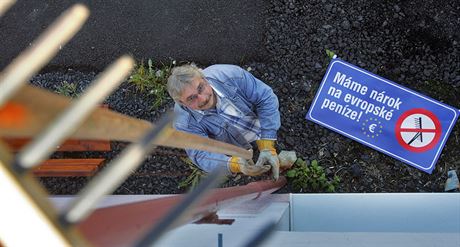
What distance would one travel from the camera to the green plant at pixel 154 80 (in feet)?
9.43

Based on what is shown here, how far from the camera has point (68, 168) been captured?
2.76m

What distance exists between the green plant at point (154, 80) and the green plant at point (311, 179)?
78 cm

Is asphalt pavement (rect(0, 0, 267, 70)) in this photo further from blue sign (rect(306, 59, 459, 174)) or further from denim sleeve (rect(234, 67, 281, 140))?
denim sleeve (rect(234, 67, 281, 140))

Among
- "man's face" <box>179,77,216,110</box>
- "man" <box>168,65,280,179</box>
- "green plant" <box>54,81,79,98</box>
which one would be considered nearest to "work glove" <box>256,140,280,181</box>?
"man" <box>168,65,280,179</box>

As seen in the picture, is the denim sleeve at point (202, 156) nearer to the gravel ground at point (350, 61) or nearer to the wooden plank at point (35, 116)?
the gravel ground at point (350, 61)

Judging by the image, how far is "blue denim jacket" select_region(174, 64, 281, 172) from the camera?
82.6 inches

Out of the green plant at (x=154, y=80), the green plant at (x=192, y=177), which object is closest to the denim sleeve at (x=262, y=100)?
the green plant at (x=192, y=177)

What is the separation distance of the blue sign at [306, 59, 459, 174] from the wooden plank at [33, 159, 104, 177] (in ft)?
3.69

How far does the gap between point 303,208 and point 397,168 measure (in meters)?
0.67

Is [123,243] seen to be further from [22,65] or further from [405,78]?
[405,78]

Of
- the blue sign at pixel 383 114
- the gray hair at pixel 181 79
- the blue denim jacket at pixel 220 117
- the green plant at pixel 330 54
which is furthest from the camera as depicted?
the green plant at pixel 330 54

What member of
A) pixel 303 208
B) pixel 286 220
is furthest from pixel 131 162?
pixel 303 208

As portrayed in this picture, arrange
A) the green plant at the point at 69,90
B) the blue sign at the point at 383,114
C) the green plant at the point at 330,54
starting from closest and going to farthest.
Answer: the blue sign at the point at 383,114 < the green plant at the point at 330,54 < the green plant at the point at 69,90

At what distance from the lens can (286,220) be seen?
2.07 meters
